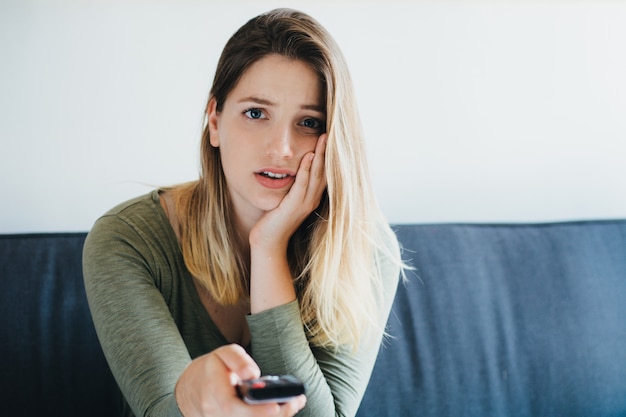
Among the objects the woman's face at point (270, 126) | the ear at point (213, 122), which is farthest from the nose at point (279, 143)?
the ear at point (213, 122)

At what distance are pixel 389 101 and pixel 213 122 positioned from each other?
0.62 meters

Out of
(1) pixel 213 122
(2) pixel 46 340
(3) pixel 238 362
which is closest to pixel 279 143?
(1) pixel 213 122

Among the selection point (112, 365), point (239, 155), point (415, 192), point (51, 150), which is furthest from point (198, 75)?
point (112, 365)

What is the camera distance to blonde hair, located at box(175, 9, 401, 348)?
3.57 feet

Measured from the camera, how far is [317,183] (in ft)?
3.67

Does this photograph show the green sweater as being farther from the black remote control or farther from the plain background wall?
the plain background wall

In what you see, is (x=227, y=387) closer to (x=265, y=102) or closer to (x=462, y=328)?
(x=265, y=102)

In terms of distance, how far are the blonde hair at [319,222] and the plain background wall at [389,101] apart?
369 mm

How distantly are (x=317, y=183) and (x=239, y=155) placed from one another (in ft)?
0.47

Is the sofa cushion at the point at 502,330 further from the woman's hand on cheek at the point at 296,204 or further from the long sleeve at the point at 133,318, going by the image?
the long sleeve at the point at 133,318

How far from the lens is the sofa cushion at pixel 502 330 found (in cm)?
136

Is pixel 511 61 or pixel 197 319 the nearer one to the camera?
pixel 197 319

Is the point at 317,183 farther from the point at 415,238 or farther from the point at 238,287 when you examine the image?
the point at 415,238

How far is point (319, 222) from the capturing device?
120 centimetres
